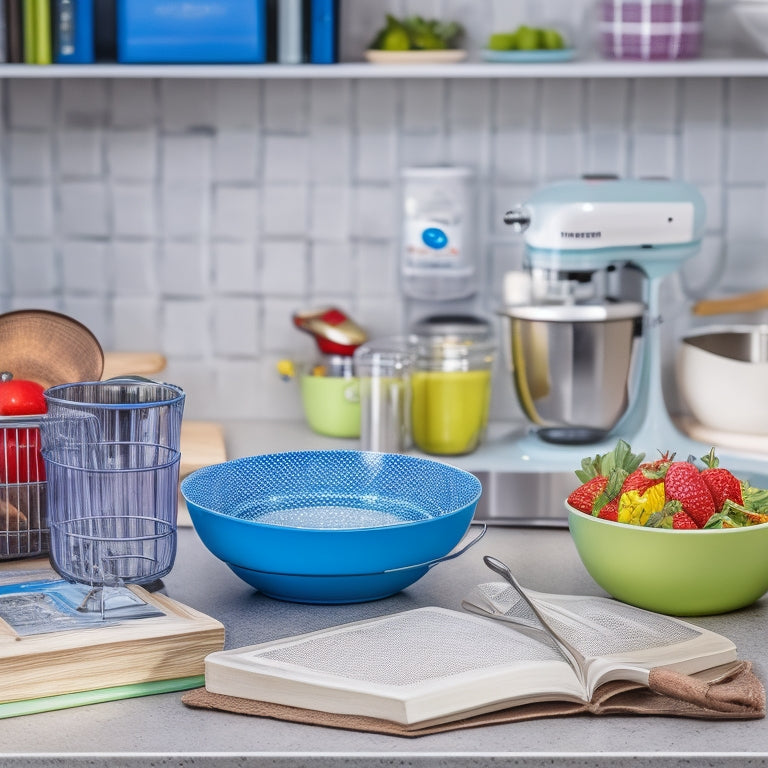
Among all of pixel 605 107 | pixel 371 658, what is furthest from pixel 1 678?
pixel 605 107

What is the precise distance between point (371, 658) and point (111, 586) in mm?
259

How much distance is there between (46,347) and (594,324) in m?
0.85

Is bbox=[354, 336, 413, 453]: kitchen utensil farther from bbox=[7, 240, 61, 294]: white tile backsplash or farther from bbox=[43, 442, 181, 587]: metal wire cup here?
bbox=[43, 442, 181, 587]: metal wire cup

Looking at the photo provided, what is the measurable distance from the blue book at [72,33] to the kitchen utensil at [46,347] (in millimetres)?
737

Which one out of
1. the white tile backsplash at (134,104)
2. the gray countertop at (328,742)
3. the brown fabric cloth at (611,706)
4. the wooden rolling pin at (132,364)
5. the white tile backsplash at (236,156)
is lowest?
the gray countertop at (328,742)

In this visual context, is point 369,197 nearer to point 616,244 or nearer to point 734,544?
point 616,244

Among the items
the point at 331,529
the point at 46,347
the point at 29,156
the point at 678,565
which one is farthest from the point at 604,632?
the point at 29,156

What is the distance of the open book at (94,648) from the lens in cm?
99

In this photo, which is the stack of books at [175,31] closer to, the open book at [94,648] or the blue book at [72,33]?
the blue book at [72,33]

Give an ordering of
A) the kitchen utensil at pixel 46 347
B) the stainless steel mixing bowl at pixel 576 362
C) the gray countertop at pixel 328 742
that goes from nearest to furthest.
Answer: the gray countertop at pixel 328 742, the kitchen utensil at pixel 46 347, the stainless steel mixing bowl at pixel 576 362

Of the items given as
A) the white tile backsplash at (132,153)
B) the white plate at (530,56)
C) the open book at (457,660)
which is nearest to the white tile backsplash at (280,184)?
the white tile backsplash at (132,153)

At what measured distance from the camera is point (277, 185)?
2268 millimetres

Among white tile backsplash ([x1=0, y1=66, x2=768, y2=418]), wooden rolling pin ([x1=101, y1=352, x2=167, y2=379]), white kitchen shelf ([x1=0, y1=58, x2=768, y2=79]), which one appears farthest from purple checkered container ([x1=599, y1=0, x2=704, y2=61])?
wooden rolling pin ([x1=101, y1=352, x2=167, y2=379])

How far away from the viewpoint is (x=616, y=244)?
71.3 inches
